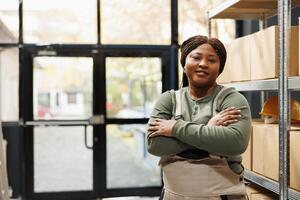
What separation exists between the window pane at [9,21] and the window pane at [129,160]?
151 centimetres

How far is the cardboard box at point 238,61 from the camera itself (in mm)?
2709

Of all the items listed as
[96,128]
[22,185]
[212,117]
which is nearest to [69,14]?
[96,128]

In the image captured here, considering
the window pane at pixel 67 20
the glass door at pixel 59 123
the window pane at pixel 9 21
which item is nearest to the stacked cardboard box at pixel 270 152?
the glass door at pixel 59 123

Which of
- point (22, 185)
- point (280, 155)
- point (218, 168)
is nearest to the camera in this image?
point (218, 168)

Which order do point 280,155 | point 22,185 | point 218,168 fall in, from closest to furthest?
point 218,168
point 280,155
point 22,185

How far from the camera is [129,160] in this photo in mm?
4855

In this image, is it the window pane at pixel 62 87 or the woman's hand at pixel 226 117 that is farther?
the window pane at pixel 62 87

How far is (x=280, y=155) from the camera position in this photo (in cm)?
217

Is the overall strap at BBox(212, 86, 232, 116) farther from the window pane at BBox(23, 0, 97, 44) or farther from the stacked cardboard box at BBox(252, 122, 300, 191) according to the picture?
the window pane at BBox(23, 0, 97, 44)

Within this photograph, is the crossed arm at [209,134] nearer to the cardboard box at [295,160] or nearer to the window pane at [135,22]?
the cardboard box at [295,160]

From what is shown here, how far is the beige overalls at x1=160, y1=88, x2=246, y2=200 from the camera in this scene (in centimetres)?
167

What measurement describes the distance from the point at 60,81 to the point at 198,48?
10.6 ft

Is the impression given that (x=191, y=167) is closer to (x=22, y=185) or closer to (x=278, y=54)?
(x=278, y=54)

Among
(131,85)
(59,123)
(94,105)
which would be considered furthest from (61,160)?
(131,85)
